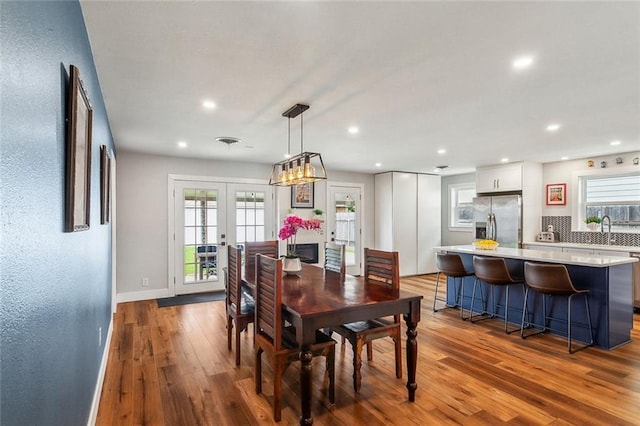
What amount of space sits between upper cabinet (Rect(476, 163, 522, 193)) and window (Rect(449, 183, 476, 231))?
39.2 inches

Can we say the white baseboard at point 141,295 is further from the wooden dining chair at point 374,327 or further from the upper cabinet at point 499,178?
the upper cabinet at point 499,178

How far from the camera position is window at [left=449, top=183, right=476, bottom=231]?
7.73 m

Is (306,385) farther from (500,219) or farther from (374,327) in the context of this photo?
(500,219)

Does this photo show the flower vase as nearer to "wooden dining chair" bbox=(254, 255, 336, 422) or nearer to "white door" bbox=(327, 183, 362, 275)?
"wooden dining chair" bbox=(254, 255, 336, 422)

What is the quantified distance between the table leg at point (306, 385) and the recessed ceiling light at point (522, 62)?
2.27 meters

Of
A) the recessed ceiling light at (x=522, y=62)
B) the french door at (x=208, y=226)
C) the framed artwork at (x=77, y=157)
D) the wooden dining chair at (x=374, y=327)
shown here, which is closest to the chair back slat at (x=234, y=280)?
the wooden dining chair at (x=374, y=327)

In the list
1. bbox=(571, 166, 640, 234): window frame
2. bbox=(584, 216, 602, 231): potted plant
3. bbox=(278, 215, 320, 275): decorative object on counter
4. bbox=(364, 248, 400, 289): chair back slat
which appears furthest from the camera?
bbox=(571, 166, 640, 234): window frame

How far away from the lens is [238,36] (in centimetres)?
195

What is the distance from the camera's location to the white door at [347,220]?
23.4 ft

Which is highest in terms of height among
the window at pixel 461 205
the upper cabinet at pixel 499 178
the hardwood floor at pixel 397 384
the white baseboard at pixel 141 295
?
the upper cabinet at pixel 499 178

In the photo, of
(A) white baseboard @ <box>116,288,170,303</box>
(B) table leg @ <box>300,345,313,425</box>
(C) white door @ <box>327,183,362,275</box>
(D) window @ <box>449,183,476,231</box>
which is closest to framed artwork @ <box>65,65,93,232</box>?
(B) table leg @ <box>300,345,313,425</box>

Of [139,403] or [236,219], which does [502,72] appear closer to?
[139,403]

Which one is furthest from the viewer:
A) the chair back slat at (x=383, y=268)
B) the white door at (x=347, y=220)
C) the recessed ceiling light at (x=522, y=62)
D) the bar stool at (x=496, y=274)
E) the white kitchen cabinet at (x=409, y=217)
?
the white kitchen cabinet at (x=409, y=217)

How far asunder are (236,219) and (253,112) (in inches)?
124
